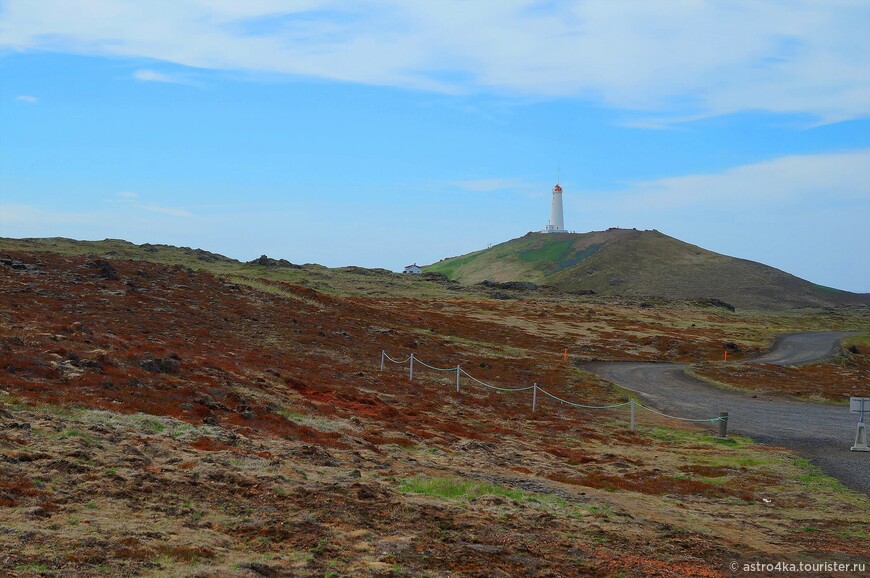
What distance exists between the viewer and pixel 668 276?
170 metres

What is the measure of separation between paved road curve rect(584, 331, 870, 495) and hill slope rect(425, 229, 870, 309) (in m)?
99.7

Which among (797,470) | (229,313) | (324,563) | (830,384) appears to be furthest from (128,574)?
(830,384)

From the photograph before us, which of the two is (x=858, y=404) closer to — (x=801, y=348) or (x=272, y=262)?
(x=801, y=348)

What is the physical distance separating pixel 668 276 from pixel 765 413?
5464 inches

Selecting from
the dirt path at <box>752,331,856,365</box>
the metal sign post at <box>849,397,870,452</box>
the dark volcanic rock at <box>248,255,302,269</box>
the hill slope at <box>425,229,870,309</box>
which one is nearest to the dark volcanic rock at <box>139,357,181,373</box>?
the metal sign post at <box>849,397,870,452</box>

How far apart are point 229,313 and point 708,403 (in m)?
25.6

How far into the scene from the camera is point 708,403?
39781 mm

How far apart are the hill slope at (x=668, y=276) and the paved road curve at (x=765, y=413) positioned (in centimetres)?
9974

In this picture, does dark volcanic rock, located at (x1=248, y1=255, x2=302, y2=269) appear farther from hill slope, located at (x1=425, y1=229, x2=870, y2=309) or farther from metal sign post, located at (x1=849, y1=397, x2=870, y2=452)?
metal sign post, located at (x1=849, y1=397, x2=870, y2=452)

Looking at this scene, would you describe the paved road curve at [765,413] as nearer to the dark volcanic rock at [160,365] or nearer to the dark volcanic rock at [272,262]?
the dark volcanic rock at [160,365]

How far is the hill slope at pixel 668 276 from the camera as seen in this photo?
159625 millimetres

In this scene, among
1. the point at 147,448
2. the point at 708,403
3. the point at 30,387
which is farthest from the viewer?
the point at 708,403

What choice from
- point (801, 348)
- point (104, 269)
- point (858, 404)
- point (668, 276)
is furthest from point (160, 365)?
point (668, 276)

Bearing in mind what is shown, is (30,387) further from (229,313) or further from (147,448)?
(229,313)
